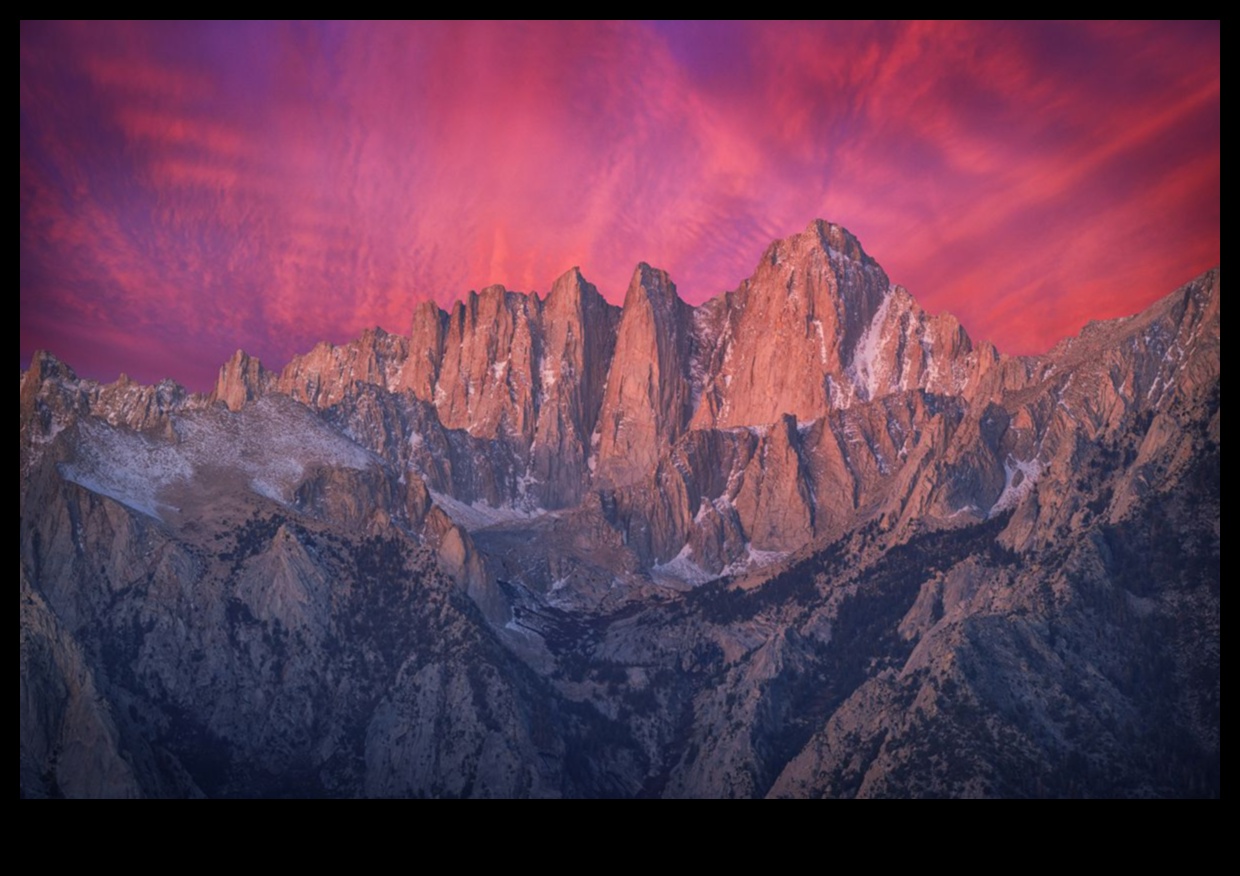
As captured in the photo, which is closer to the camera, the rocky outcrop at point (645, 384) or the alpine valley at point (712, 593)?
the alpine valley at point (712, 593)

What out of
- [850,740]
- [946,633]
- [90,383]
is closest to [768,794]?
[850,740]

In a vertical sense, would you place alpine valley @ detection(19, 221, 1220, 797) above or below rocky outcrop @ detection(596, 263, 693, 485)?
below

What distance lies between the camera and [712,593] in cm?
10519

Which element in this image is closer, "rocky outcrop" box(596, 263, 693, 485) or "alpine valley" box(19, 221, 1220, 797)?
"alpine valley" box(19, 221, 1220, 797)

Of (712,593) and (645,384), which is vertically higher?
(645,384)

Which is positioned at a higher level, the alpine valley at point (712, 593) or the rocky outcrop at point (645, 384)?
the rocky outcrop at point (645, 384)

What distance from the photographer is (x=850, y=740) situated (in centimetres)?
6519

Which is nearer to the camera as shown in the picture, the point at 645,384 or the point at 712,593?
the point at 712,593

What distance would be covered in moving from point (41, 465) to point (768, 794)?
53.5 meters

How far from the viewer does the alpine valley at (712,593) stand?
60.8 meters

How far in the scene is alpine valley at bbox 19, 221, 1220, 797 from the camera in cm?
6075
